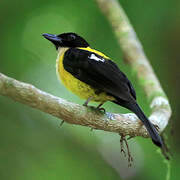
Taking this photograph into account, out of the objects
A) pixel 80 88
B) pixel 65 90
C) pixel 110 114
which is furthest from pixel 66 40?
pixel 65 90

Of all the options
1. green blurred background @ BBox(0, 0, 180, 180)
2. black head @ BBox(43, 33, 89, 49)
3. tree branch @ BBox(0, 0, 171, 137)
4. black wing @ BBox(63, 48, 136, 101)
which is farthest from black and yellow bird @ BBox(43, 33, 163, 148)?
green blurred background @ BBox(0, 0, 180, 180)

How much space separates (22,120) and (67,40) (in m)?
1.59

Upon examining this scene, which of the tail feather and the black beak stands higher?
the black beak

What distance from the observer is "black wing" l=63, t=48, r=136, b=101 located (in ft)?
11.3

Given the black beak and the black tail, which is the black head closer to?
the black beak

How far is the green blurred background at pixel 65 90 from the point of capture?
5223mm

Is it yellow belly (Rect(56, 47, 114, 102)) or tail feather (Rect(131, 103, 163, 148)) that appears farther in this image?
yellow belly (Rect(56, 47, 114, 102))

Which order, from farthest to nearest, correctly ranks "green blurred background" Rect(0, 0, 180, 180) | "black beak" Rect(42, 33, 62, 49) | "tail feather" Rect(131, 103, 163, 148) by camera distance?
"green blurred background" Rect(0, 0, 180, 180), "black beak" Rect(42, 33, 62, 49), "tail feather" Rect(131, 103, 163, 148)

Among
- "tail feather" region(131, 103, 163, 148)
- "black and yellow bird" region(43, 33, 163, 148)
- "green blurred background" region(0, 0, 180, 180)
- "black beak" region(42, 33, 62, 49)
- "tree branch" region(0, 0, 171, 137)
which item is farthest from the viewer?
"green blurred background" region(0, 0, 180, 180)

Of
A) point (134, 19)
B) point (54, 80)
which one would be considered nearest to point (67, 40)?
point (54, 80)

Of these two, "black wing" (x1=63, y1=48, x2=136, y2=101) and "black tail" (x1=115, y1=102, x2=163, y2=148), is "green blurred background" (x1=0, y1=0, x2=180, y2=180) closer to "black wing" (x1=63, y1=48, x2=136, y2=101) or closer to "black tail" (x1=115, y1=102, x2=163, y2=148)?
"black wing" (x1=63, y1=48, x2=136, y2=101)

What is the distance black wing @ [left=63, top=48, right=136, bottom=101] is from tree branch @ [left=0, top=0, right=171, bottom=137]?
0.71 feet

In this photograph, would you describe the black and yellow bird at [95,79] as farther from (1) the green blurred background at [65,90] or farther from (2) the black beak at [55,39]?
(1) the green blurred background at [65,90]

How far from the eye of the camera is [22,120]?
542 centimetres
